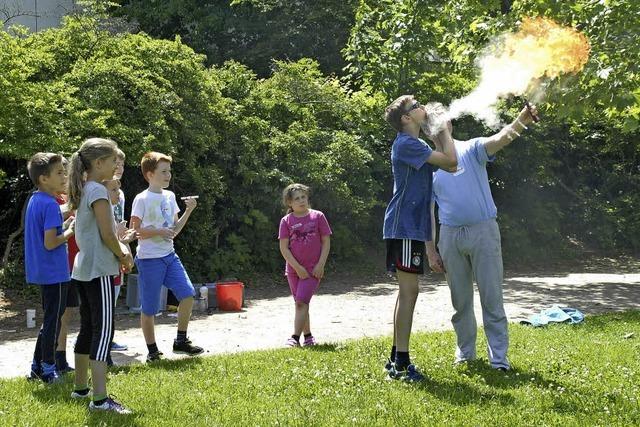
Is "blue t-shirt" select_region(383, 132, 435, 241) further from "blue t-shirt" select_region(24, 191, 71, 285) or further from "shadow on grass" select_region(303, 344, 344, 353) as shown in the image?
"blue t-shirt" select_region(24, 191, 71, 285)

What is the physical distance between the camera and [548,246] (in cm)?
1700

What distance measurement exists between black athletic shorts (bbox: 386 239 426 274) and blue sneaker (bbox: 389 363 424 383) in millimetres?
708

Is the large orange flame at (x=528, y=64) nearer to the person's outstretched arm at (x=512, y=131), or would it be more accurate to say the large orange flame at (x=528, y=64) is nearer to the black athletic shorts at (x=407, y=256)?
the person's outstretched arm at (x=512, y=131)

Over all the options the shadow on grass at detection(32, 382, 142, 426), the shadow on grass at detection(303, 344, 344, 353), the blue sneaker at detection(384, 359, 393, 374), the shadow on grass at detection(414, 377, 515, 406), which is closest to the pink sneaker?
the shadow on grass at detection(303, 344, 344, 353)

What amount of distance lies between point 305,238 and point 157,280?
1431mm

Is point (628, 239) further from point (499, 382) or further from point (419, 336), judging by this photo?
point (499, 382)

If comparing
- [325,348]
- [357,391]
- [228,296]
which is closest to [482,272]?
[357,391]

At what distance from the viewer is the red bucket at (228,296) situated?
10.2 meters

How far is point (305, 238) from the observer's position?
752cm

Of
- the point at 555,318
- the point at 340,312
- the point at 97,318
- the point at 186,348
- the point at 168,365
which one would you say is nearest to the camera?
the point at 97,318

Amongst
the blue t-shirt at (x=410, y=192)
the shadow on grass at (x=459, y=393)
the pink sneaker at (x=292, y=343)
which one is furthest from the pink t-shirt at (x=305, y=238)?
the shadow on grass at (x=459, y=393)

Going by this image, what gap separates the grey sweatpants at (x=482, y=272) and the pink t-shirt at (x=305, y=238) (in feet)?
5.01

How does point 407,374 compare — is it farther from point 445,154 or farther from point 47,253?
point 47,253

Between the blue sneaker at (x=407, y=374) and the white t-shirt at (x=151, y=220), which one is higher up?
the white t-shirt at (x=151, y=220)
